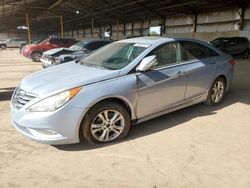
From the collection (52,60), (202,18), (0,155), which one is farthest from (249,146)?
(202,18)

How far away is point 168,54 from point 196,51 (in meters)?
0.82

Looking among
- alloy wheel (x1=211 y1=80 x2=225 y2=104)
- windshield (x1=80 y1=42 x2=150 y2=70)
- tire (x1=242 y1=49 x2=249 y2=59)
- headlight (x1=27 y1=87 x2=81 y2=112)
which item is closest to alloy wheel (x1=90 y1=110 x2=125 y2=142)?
headlight (x1=27 y1=87 x2=81 y2=112)

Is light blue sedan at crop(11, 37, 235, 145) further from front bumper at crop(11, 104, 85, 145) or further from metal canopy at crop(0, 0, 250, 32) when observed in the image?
metal canopy at crop(0, 0, 250, 32)

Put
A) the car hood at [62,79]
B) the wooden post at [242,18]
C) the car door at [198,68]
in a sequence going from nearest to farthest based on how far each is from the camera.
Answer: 1. the car hood at [62,79]
2. the car door at [198,68]
3. the wooden post at [242,18]

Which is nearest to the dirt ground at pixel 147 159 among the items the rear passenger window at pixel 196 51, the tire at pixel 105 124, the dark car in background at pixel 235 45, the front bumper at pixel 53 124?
the tire at pixel 105 124

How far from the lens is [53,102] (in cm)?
341

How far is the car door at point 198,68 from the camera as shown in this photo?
15.5ft

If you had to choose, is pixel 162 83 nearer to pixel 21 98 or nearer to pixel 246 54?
pixel 21 98

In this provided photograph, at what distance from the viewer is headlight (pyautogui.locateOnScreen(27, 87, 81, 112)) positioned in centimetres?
340

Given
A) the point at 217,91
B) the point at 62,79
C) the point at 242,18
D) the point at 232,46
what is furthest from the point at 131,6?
the point at 62,79

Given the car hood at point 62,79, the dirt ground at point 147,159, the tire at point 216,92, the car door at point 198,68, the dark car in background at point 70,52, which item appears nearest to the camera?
the dirt ground at point 147,159

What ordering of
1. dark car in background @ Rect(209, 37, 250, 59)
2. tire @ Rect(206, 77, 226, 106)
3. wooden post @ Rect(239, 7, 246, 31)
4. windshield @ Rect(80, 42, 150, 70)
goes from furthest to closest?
wooden post @ Rect(239, 7, 246, 31)
dark car in background @ Rect(209, 37, 250, 59)
tire @ Rect(206, 77, 226, 106)
windshield @ Rect(80, 42, 150, 70)

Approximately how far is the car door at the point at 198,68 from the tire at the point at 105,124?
1.45 meters

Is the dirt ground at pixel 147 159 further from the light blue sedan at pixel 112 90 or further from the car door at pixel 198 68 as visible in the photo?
the car door at pixel 198 68
